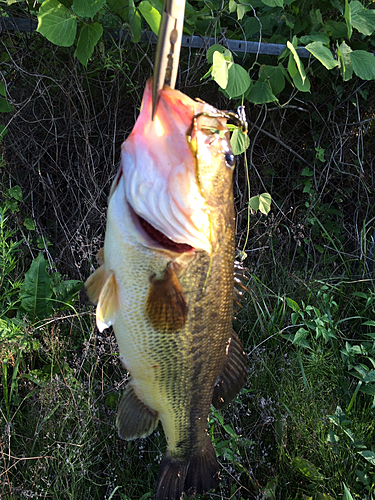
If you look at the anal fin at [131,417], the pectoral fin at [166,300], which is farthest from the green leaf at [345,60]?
the anal fin at [131,417]

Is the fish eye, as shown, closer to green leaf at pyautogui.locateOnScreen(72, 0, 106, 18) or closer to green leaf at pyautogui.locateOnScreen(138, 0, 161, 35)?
green leaf at pyautogui.locateOnScreen(138, 0, 161, 35)

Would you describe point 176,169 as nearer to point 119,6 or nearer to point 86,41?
point 86,41

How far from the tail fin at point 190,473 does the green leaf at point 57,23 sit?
1838 millimetres

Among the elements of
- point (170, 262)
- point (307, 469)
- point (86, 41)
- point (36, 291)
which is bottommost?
point (307, 469)

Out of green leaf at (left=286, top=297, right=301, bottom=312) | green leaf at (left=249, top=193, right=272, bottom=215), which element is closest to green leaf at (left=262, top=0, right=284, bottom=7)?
green leaf at (left=249, top=193, right=272, bottom=215)

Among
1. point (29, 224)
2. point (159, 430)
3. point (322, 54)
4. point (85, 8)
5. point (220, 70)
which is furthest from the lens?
point (29, 224)

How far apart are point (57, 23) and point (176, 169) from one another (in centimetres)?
141

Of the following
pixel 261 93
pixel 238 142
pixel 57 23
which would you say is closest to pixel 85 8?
pixel 57 23

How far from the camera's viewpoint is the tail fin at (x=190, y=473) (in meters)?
1.41

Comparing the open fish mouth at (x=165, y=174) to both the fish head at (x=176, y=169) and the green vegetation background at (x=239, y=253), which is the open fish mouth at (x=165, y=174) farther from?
the green vegetation background at (x=239, y=253)

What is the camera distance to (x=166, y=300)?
111 cm

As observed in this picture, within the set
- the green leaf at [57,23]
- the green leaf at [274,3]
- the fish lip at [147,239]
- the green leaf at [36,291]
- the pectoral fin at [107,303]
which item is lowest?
the green leaf at [36,291]

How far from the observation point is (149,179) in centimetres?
103

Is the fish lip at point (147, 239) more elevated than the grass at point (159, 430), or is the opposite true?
the fish lip at point (147, 239)
